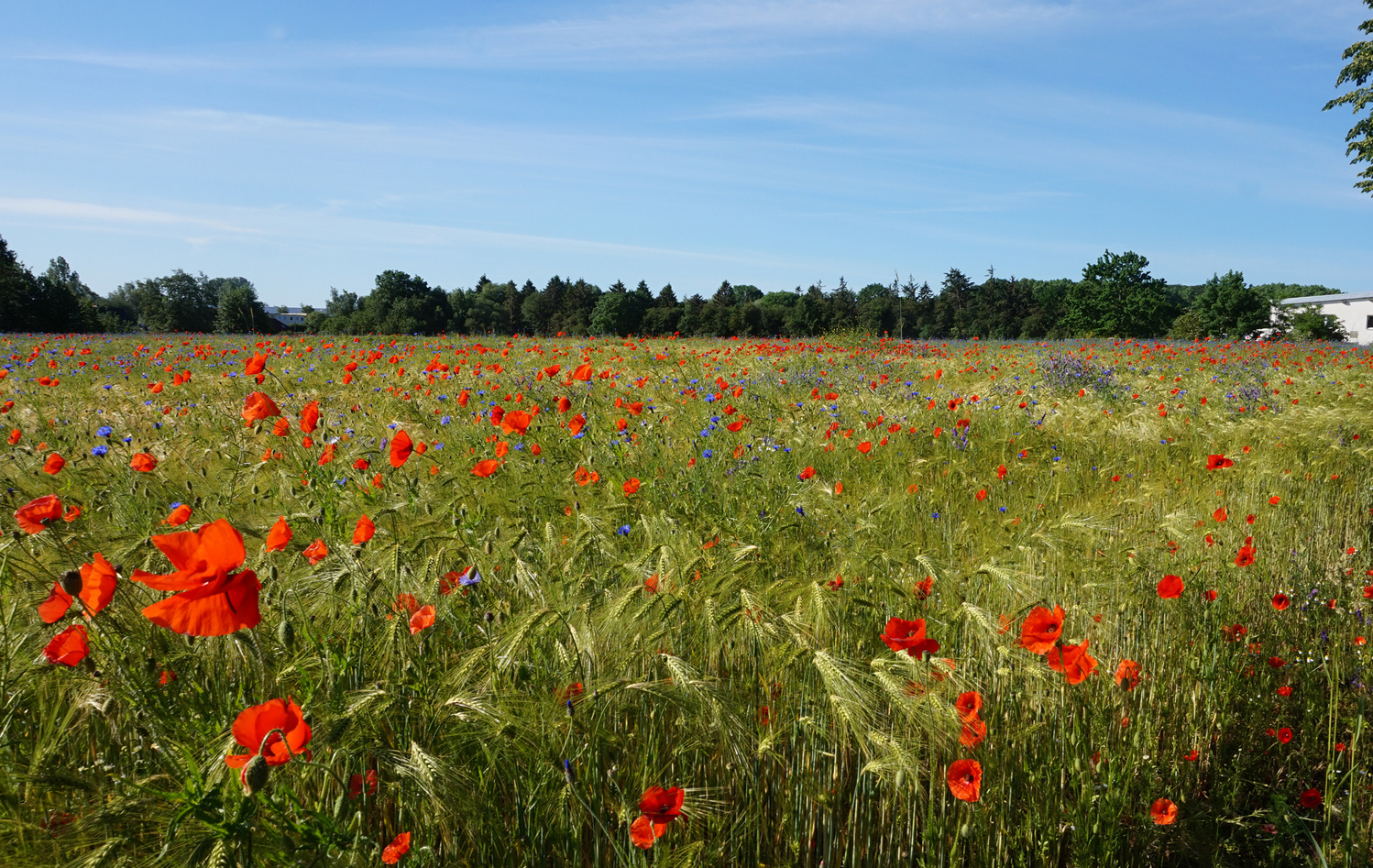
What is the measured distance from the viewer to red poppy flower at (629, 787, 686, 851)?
1244 mm

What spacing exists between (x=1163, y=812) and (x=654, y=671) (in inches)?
47.1

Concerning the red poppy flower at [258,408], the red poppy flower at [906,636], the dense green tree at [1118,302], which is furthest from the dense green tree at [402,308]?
the dense green tree at [1118,302]

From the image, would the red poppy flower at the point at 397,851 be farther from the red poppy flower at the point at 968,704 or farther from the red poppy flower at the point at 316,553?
the red poppy flower at the point at 968,704

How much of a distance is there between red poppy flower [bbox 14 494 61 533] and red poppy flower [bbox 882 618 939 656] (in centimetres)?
183

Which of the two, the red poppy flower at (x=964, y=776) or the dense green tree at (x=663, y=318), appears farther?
the dense green tree at (x=663, y=318)

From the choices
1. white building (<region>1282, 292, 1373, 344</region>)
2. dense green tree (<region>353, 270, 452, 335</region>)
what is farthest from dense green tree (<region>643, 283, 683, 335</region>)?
white building (<region>1282, 292, 1373, 344</region>)

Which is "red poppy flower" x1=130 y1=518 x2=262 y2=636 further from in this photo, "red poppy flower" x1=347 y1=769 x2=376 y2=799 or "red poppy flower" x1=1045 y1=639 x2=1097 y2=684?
"red poppy flower" x1=1045 y1=639 x2=1097 y2=684

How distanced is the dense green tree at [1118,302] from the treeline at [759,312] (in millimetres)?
83

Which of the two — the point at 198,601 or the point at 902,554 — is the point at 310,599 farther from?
the point at 902,554

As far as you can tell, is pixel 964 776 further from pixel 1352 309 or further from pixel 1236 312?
pixel 1352 309

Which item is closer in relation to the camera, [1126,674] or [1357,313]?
[1126,674]

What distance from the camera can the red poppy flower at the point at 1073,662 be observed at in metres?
1.66

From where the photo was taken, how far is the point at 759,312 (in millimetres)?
46500

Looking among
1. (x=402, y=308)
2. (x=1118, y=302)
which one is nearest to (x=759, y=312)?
(x=402, y=308)
